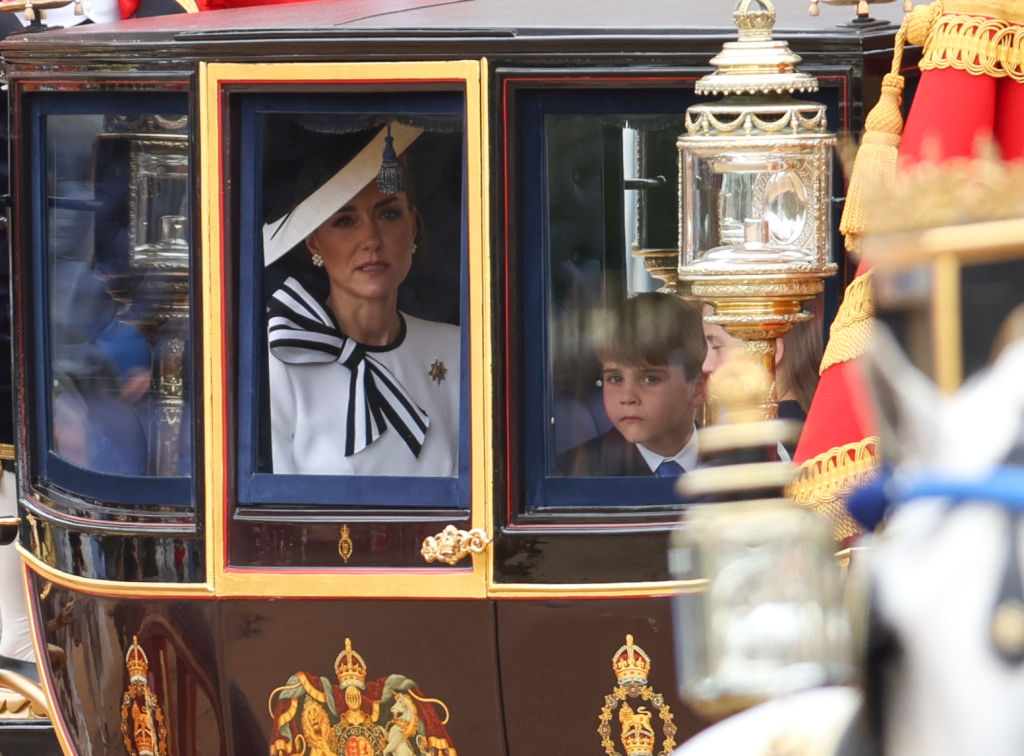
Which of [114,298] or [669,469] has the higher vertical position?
[114,298]

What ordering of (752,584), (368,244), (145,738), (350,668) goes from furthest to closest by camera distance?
(145,738) < (368,244) < (350,668) < (752,584)

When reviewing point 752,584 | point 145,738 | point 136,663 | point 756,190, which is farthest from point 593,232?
point 752,584

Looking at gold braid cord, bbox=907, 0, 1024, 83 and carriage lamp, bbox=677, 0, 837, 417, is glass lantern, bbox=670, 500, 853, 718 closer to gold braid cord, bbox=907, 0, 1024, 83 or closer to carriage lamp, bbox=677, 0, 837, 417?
carriage lamp, bbox=677, 0, 837, 417

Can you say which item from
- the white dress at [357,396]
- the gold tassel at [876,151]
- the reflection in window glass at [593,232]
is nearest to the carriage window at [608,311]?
the reflection in window glass at [593,232]

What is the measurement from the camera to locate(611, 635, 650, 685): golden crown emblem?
330cm

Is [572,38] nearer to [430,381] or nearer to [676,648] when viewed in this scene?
[430,381]

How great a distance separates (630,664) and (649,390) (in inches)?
19.6

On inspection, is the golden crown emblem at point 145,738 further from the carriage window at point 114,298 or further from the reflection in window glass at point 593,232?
the reflection in window glass at point 593,232

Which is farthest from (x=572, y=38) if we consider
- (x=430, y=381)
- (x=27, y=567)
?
(x=27, y=567)

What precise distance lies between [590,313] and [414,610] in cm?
62

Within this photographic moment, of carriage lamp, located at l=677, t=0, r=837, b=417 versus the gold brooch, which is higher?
carriage lamp, located at l=677, t=0, r=837, b=417

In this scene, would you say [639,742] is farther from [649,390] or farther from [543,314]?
[543,314]

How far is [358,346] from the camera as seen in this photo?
3596mm

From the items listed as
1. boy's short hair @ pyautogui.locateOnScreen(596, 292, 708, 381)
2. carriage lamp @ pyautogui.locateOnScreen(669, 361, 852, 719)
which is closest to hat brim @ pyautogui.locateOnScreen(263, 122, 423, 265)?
boy's short hair @ pyautogui.locateOnScreen(596, 292, 708, 381)
